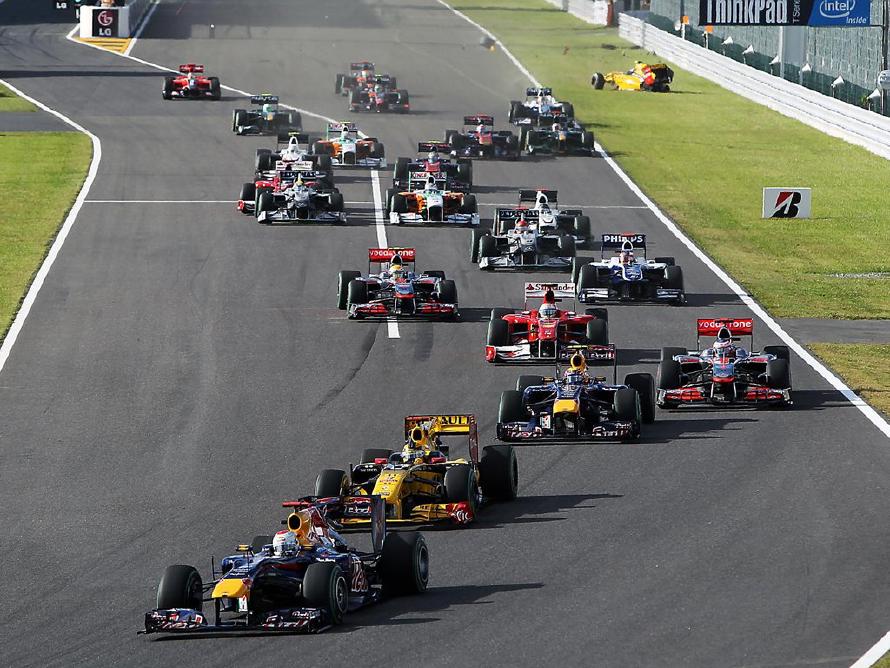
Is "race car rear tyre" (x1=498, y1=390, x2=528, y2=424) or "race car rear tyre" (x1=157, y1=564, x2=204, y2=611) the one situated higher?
"race car rear tyre" (x1=498, y1=390, x2=528, y2=424)

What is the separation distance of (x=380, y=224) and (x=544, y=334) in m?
16.7

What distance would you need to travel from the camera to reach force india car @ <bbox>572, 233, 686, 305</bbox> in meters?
39.2

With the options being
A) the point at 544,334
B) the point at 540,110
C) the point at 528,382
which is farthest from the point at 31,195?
the point at 528,382

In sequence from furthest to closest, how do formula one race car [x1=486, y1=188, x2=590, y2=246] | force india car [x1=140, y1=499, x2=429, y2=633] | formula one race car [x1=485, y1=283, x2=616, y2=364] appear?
formula one race car [x1=486, y1=188, x2=590, y2=246] < formula one race car [x1=485, y1=283, x2=616, y2=364] < force india car [x1=140, y1=499, x2=429, y2=633]

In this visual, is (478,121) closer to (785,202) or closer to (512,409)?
(785,202)

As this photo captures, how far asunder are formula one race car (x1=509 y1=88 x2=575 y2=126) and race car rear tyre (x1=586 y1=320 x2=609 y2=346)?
1354 inches

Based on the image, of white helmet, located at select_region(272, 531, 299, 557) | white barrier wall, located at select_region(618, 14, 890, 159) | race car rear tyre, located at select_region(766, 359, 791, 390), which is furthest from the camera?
white barrier wall, located at select_region(618, 14, 890, 159)

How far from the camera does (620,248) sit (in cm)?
4028

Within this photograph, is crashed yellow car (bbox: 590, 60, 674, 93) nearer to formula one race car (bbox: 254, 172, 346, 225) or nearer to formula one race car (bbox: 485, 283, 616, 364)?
formula one race car (bbox: 254, 172, 346, 225)

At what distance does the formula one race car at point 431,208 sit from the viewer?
49.6 m

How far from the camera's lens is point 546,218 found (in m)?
44.9

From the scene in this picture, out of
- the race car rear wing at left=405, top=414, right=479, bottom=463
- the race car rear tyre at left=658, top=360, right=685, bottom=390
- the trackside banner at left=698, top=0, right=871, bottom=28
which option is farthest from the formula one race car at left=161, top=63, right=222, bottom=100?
the race car rear wing at left=405, top=414, right=479, bottom=463

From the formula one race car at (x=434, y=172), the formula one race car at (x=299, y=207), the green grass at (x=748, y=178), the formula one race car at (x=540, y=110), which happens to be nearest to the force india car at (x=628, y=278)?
the green grass at (x=748, y=178)

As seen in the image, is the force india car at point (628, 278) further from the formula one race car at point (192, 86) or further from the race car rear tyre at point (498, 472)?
the formula one race car at point (192, 86)
